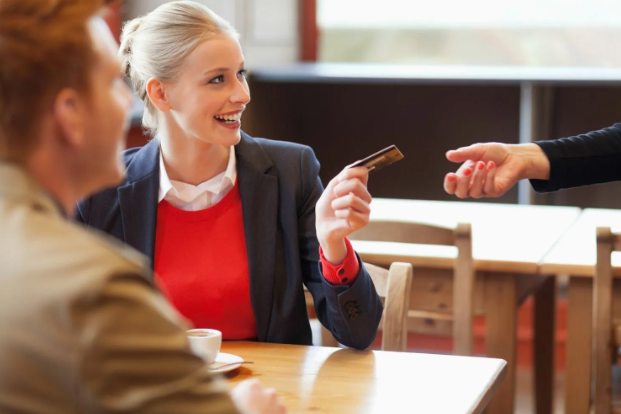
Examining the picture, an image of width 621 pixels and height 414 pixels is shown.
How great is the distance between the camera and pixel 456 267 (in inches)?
84.6

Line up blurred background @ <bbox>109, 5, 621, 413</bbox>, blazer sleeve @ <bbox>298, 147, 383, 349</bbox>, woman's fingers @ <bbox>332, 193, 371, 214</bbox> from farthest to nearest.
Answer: blurred background @ <bbox>109, 5, 621, 413</bbox> < blazer sleeve @ <bbox>298, 147, 383, 349</bbox> < woman's fingers @ <bbox>332, 193, 371, 214</bbox>

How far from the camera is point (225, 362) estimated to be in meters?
1.42

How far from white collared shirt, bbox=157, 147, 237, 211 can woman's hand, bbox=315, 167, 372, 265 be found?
29 cm

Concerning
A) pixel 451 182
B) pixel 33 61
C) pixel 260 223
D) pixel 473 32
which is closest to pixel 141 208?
pixel 260 223

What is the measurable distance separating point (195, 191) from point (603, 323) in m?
1.02

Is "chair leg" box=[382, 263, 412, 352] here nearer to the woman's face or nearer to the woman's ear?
the woman's face

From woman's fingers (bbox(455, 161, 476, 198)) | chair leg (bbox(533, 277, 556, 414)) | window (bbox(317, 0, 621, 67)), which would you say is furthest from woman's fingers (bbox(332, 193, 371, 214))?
window (bbox(317, 0, 621, 67))

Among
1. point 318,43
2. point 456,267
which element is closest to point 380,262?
point 456,267

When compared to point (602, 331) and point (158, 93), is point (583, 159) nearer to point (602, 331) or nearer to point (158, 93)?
point (602, 331)

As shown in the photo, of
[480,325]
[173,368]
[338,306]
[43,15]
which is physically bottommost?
[480,325]

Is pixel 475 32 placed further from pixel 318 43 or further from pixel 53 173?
pixel 53 173

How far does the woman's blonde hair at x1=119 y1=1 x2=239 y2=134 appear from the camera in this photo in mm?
1779

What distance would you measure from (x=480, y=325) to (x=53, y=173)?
3.16 m

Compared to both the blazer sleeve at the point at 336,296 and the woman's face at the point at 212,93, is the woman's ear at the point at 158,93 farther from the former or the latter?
the blazer sleeve at the point at 336,296
